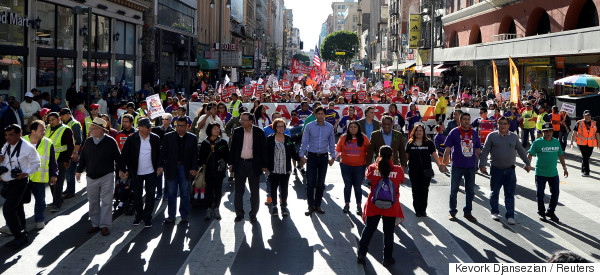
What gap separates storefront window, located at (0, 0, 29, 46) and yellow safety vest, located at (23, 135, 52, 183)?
45.8 ft

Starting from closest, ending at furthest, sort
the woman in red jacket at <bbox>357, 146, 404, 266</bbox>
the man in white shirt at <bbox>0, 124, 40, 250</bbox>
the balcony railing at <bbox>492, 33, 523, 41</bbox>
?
the woman in red jacket at <bbox>357, 146, 404, 266</bbox> → the man in white shirt at <bbox>0, 124, 40, 250</bbox> → the balcony railing at <bbox>492, 33, 523, 41</bbox>

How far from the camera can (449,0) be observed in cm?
4838

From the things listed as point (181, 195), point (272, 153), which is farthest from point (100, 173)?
point (272, 153)

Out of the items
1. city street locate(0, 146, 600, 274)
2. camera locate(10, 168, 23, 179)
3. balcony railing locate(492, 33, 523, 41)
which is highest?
balcony railing locate(492, 33, 523, 41)

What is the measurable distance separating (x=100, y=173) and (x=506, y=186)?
6.13 metres

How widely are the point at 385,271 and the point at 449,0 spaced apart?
147ft

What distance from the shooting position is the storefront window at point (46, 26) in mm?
23484

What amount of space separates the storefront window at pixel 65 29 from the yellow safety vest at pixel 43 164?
59.4 feet

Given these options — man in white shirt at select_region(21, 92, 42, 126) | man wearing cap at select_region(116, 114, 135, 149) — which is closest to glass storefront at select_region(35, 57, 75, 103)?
man in white shirt at select_region(21, 92, 42, 126)

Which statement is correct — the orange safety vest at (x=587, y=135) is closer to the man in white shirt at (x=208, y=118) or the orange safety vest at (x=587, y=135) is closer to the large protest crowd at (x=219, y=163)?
the large protest crowd at (x=219, y=163)

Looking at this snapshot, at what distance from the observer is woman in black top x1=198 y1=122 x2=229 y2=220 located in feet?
31.4

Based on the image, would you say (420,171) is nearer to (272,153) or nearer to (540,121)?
(272,153)

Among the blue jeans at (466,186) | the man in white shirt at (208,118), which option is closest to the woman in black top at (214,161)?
the man in white shirt at (208,118)

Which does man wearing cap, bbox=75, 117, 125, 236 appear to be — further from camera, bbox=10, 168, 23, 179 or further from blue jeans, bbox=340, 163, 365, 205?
blue jeans, bbox=340, 163, 365, 205
